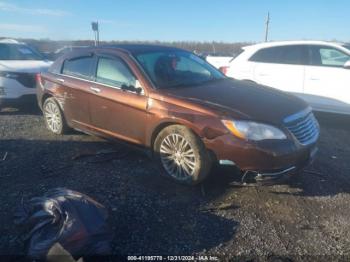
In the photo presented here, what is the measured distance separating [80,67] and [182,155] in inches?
98.5

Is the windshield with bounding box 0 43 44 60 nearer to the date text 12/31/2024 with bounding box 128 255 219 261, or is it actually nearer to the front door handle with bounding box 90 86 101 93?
the front door handle with bounding box 90 86 101 93

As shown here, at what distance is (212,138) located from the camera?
→ 3.81m

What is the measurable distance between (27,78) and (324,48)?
6682mm

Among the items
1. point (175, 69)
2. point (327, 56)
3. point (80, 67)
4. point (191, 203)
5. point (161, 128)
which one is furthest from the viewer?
point (327, 56)

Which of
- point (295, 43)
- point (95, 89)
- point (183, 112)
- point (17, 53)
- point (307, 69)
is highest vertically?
point (295, 43)

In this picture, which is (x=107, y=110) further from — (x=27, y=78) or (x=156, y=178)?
(x=27, y=78)

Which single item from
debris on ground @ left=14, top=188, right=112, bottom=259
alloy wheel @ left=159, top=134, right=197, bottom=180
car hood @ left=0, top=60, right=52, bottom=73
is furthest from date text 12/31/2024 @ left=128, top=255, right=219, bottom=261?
car hood @ left=0, top=60, right=52, bottom=73

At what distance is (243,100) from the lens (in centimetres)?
410

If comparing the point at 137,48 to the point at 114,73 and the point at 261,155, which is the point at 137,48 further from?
the point at 261,155

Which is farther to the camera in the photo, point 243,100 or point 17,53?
point 17,53

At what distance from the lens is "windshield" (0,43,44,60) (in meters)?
8.99

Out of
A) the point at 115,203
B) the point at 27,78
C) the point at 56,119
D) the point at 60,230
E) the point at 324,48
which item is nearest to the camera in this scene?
the point at 60,230

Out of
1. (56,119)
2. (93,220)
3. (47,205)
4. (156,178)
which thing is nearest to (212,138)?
(156,178)

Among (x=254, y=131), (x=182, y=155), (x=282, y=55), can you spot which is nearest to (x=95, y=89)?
(x=182, y=155)
